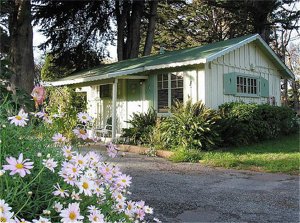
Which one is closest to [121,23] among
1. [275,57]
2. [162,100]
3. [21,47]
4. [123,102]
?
[21,47]

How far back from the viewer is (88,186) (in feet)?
5.87

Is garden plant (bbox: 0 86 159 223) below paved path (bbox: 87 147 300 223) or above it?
above

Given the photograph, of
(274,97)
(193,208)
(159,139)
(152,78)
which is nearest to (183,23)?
(274,97)

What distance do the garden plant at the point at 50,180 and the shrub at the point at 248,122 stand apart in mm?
8947

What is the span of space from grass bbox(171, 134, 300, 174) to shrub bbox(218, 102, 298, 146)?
393 mm

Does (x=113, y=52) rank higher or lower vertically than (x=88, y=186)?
higher

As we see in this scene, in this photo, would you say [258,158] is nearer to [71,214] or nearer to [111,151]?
[111,151]

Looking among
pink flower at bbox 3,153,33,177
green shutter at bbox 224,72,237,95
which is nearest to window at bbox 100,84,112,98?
green shutter at bbox 224,72,237,95

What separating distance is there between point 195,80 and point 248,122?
2.27 meters

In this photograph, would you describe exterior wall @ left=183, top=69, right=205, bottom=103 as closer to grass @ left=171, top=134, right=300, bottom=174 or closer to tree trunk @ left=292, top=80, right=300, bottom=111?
grass @ left=171, top=134, right=300, bottom=174

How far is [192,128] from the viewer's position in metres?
10.4

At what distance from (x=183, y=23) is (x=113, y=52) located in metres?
6.31

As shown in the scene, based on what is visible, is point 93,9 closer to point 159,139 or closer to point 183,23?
point 183,23

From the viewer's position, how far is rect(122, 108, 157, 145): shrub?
38.6 ft
